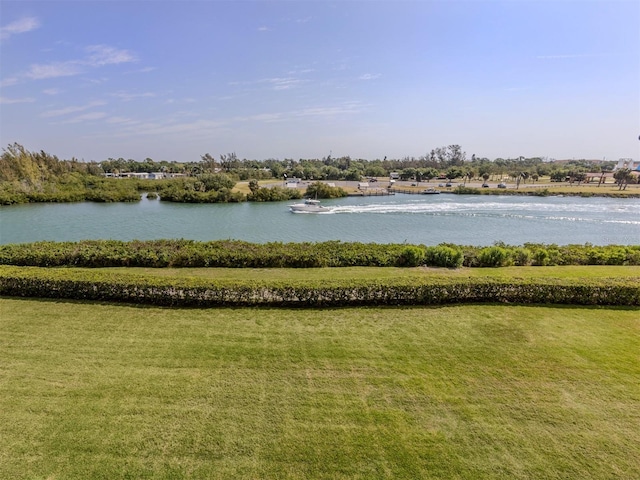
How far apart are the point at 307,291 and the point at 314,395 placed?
3.65m

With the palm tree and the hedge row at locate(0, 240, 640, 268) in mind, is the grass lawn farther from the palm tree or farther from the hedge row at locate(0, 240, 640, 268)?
the palm tree

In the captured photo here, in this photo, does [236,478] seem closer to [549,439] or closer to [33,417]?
[33,417]

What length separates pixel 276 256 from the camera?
13.4 meters

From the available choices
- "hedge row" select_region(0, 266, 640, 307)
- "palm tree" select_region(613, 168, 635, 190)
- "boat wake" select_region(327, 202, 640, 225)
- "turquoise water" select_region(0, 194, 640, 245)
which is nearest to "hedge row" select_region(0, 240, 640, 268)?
"hedge row" select_region(0, 266, 640, 307)

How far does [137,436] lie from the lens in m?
5.02

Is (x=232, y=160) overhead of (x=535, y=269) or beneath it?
overhead

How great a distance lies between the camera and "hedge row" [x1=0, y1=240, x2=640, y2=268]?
13375mm

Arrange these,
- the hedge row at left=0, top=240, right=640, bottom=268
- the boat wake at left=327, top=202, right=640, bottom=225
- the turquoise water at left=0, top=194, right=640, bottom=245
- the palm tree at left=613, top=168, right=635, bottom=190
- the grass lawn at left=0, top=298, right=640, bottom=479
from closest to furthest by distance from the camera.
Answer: the grass lawn at left=0, top=298, right=640, bottom=479, the hedge row at left=0, top=240, right=640, bottom=268, the turquoise water at left=0, top=194, right=640, bottom=245, the boat wake at left=327, top=202, right=640, bottom=225, the palm tree at left=613, top=168, right=635, bottom=190

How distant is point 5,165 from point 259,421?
5928 cm

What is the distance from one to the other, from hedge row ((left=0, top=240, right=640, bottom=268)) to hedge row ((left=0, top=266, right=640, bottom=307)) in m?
3.51

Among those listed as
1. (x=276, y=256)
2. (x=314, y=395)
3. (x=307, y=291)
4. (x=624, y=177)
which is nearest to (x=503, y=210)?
(x=276, y=256)

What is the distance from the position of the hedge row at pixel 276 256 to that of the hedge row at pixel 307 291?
11.5ft

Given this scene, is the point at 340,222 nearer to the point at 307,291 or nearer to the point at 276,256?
the point at 276,256

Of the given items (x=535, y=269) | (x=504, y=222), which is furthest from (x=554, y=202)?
(x=535, y=269)
